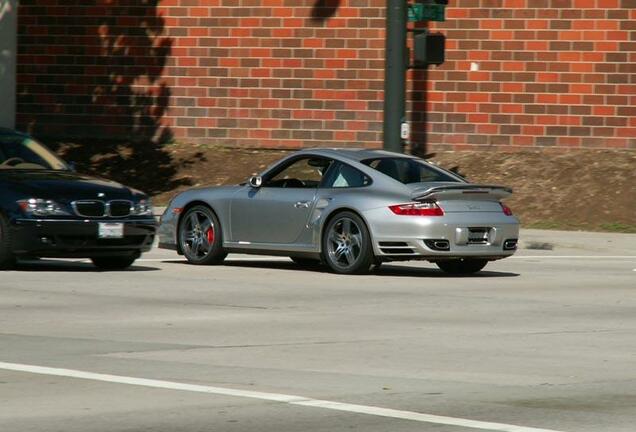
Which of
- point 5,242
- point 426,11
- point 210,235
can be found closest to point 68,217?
point 5,242

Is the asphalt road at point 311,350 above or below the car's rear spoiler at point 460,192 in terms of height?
below

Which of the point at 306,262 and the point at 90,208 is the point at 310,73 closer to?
the point at 306,262

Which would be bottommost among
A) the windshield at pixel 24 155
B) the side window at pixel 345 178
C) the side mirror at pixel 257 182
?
the side mirror at pixel 257 182

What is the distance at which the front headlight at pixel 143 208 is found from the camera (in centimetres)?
1767

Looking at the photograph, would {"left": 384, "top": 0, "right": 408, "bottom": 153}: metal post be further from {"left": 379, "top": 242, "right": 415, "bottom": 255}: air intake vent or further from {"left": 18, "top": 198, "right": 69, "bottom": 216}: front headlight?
{"left": 18, "top": 198, "right": 69, "bottom": 216}: front headlight

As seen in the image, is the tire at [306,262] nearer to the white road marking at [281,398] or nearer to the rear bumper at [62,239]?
the rear bumper at [62,239]

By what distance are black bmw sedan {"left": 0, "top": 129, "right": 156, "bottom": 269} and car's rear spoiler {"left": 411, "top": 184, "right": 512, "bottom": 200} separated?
3023mm

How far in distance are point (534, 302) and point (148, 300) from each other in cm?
355

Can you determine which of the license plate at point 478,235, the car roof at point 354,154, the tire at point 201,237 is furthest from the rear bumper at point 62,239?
the license plate at point 478,235

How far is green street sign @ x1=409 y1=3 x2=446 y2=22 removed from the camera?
24.1 meters

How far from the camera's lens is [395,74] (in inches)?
942

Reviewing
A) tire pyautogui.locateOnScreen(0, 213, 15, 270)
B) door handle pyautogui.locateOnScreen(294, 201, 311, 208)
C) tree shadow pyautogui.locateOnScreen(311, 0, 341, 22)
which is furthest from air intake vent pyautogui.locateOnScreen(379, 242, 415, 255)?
tree shadow pyautogui.locateOnScreen(311, 0, 341, 22)

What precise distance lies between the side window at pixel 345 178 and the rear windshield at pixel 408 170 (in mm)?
192

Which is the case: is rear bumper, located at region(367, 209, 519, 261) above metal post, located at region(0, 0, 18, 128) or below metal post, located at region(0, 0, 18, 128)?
below
